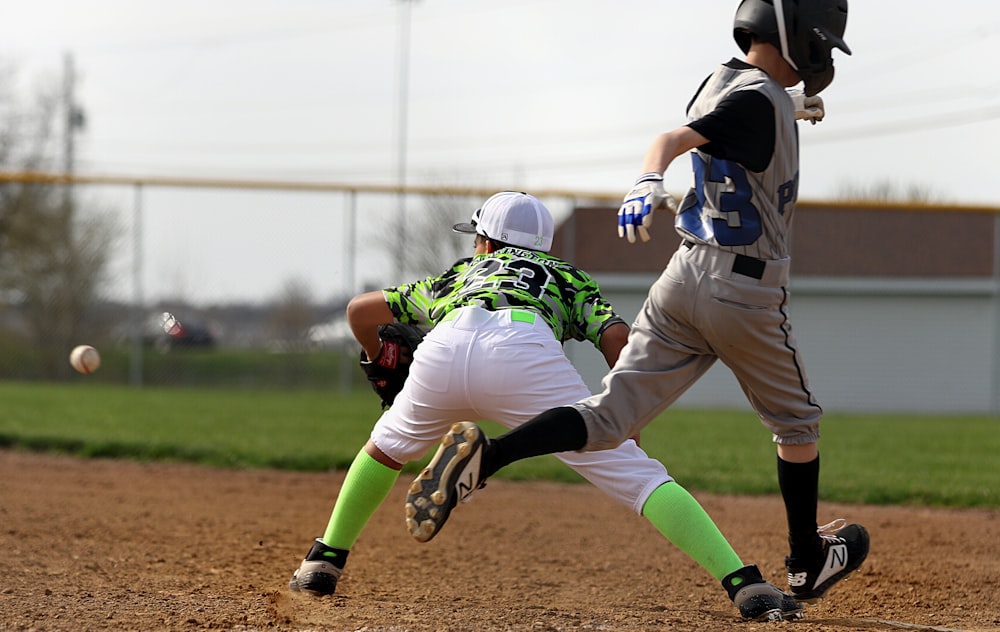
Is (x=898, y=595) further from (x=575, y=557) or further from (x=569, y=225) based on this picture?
(x=569, y=225)

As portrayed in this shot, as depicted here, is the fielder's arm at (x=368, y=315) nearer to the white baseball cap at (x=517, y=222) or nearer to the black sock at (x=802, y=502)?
the white baseball cap at (x=517, y=222)

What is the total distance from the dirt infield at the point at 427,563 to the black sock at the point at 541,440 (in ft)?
1.71

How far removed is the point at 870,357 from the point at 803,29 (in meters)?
13.5

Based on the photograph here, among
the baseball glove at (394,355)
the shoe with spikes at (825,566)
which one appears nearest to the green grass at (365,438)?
the shoe with spikes at (825,566)

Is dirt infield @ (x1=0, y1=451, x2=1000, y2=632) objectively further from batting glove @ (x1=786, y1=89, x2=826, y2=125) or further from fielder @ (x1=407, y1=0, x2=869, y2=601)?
batting glove @ (x1=786, y1=89, x2=826, y2=125)

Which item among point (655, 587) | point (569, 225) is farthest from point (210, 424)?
point (655, 587)

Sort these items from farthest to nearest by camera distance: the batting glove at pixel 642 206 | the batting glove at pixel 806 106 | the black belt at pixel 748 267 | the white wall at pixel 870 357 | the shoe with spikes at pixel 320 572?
1. the white wall at pixel 870 357
2. the shoe with spikes at pixel 320 572
3. the batting glove at pixel 806 106
4. the black belt at pixel 748 267
5. the batting glove at pixel 642 206

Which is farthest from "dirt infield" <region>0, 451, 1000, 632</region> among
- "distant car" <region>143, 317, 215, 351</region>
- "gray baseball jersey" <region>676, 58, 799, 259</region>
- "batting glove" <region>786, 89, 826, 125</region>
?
"distant car" <region>143, 317, 215, 351</region>

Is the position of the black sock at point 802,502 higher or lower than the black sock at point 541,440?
lower

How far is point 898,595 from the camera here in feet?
14.0

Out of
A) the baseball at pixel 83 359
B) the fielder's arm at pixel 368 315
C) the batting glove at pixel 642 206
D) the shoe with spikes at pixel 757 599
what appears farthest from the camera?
the baseball at pixel 83 359

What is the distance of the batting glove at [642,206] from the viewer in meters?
2.93

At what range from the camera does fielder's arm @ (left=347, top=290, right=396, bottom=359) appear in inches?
161

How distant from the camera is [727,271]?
10.6 ft
